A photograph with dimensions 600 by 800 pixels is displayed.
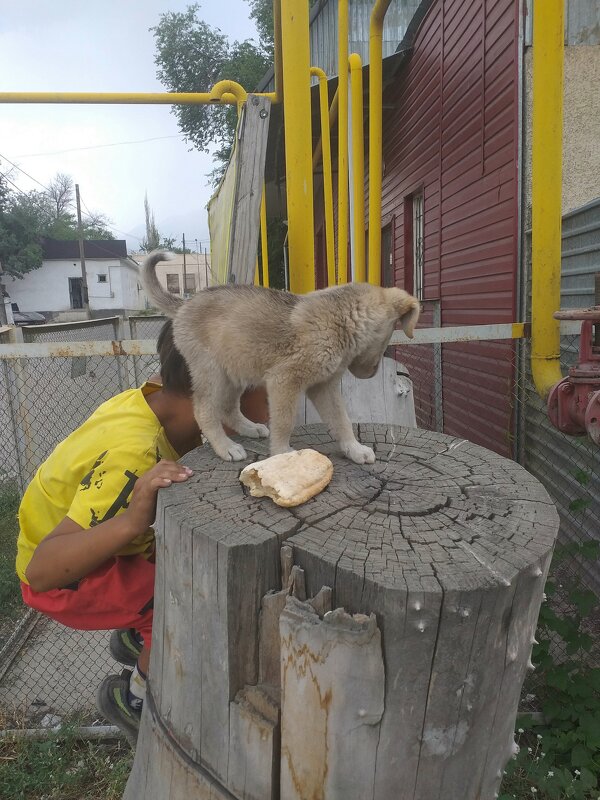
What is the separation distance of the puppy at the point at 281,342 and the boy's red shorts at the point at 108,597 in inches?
21.6

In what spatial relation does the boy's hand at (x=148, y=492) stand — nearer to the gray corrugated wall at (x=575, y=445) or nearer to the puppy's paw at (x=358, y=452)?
the puppy's paw at (x=358, y=452)

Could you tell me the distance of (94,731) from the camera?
10.2 ft

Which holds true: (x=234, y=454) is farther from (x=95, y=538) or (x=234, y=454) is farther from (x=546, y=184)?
(x=546, y=184)

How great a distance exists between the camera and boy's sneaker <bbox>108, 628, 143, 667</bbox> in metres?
2.61

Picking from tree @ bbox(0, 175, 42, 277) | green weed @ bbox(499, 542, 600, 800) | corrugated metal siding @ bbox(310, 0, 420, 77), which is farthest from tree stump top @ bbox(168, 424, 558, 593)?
tree @ bbox(0, 175, 42, 277)

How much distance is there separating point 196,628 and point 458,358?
576cm

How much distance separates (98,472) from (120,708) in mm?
1127

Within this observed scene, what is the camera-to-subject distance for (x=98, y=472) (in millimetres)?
1931

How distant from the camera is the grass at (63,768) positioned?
2.73m

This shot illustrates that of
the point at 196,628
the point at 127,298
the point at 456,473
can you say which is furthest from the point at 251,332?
the point at 127,298

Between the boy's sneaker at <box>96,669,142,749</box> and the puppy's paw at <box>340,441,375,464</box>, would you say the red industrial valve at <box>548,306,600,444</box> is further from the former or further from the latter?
the boy's sneaker at <box>96,669,142,749</box>

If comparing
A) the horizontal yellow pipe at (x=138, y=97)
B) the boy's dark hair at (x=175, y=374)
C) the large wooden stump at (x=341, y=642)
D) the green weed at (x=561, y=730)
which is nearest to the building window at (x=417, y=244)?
the horizontal yellow pipe at (x=138, y=97)

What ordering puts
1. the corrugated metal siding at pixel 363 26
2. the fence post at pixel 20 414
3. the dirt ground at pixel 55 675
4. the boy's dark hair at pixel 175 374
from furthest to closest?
the corrugated metal siding at pixel 363 26 → the fence post at pixel 20 414 → the dirt ground at pixel 55 675 → the boy's dark hair at pixel 175 374

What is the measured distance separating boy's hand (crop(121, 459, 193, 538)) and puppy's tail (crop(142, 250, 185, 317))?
1.22 m
